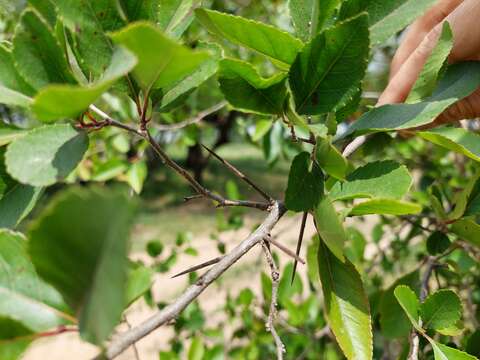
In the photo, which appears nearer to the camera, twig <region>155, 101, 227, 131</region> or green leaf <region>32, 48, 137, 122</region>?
green leaf <region>32, 48, 137, 122</region>

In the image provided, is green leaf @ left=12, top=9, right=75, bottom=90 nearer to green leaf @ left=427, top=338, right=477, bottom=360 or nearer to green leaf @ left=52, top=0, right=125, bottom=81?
green leaf @ left=52, top=0, right=125, bottom=81

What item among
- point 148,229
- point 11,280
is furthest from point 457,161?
point 148,229

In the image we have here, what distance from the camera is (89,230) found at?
269 mm

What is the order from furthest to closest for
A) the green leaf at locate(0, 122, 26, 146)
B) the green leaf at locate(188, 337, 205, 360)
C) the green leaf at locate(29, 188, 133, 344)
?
the green leaf at locate(188, 337, 205, 360) < the green leaf at locate(0, 122, 26, 146) < the green leaf at locate(29, 188, 133, 344)

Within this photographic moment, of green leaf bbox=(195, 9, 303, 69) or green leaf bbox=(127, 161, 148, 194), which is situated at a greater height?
green leaf bbox=(195, 9, 303, 69)

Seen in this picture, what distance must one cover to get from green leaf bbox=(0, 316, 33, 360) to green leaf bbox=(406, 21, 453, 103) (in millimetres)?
600

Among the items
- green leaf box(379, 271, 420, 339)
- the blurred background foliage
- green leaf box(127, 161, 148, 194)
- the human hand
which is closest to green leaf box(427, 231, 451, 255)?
the blurred background foliage

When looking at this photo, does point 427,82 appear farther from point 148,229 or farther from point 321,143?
point 148,229

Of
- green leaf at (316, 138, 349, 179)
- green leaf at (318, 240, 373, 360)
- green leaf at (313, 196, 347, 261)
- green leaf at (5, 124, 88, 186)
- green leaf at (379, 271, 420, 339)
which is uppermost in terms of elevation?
green leaf at (5, 124, 88, 186)

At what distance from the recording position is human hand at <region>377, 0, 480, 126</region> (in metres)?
0.71

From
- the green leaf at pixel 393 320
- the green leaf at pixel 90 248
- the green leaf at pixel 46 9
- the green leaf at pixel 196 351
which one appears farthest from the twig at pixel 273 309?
the green leaf at pixel 196 351

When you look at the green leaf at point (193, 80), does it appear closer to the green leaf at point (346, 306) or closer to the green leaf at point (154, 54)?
the green leaf at point (154, 54)

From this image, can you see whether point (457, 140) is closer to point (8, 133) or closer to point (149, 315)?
point (8, 133)

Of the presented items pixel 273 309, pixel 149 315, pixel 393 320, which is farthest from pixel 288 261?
pixel 149 315
